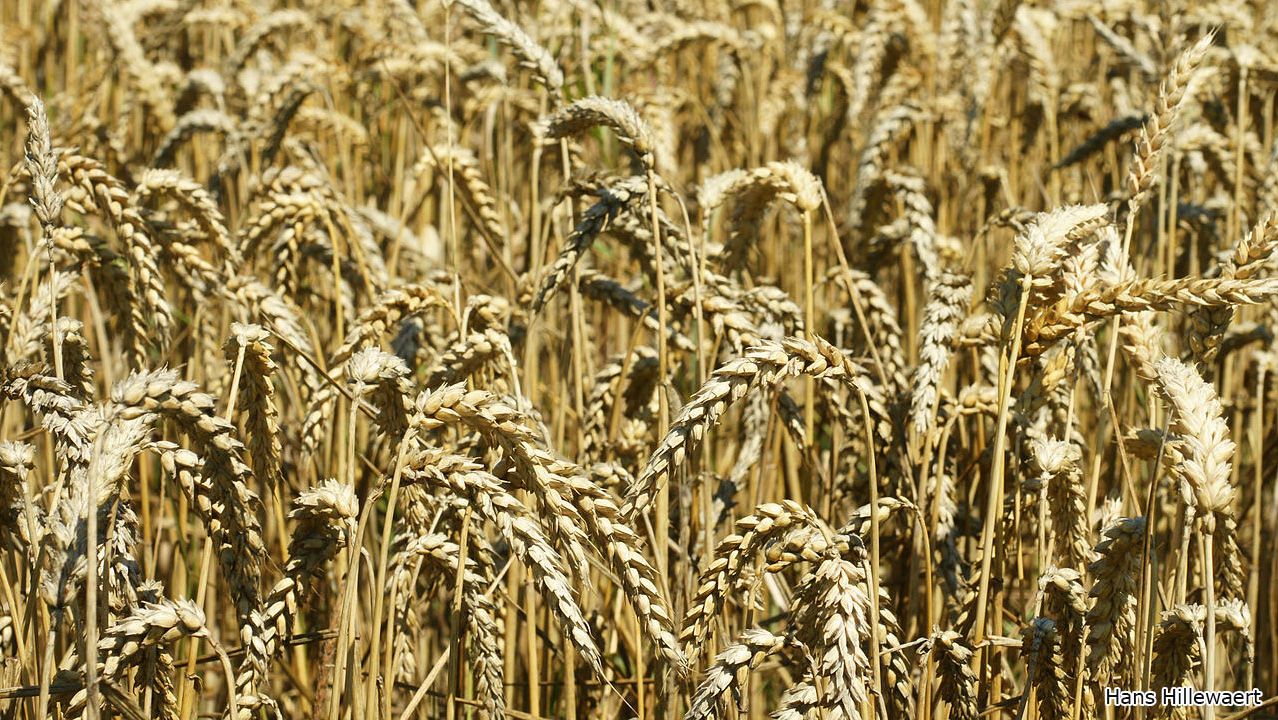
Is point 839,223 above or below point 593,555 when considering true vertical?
above

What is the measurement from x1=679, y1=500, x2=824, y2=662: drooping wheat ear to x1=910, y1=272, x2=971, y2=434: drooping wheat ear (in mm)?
384

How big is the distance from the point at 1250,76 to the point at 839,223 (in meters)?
1.21

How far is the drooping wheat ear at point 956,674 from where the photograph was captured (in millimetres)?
1439

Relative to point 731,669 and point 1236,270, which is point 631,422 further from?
point 1236,270

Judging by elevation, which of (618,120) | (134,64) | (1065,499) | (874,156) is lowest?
(1065,499)

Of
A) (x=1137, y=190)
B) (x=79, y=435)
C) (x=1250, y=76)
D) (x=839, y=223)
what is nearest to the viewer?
(x=79, y=435)

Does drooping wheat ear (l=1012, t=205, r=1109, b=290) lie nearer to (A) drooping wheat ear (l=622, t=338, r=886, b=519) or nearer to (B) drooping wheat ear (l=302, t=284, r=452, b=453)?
(A) drooping wheat ear (l=622, t=338, r=886, b=519)

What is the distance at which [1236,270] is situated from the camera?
4.57 feet

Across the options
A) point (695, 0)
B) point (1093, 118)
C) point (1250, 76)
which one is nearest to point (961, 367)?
point (1250, 76)

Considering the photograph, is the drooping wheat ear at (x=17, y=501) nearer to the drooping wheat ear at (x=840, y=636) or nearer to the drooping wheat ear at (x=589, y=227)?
the drooping wheat ear at (x=589, y=227)

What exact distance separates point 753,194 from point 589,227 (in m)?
0.34

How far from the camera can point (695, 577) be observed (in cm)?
195

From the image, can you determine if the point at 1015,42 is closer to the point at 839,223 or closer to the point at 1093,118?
the point at 1093,118

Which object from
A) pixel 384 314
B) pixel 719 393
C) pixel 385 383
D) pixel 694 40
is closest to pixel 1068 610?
pixel 719 393
